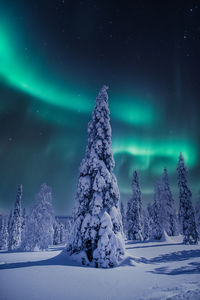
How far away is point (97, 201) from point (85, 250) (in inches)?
135

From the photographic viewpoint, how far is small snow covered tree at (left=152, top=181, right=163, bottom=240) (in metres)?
36.5

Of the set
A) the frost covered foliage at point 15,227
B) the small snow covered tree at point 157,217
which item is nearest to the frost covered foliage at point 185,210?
the small snow covered tree at point 157,217

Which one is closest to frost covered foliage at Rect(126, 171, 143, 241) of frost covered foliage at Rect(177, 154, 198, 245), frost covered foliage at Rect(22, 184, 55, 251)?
frost covered foliage at Rect(177, 154, 198, 245)

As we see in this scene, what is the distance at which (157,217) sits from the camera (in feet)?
125

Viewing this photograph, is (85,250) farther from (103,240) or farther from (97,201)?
(97,201)

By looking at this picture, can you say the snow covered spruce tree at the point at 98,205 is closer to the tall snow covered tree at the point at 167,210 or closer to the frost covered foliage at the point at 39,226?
the frost covered foliage at the point at 39,226

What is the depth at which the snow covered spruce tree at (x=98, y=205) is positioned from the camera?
12.0 m

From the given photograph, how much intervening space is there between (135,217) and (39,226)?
20878 millimetres

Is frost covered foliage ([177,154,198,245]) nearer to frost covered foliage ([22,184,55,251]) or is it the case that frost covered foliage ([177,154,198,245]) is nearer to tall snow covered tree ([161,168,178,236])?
tall snow covered tree ([161,168,178,236])

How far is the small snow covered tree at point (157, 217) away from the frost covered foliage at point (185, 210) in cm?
783

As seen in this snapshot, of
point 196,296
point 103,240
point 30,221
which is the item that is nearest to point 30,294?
point 196,296

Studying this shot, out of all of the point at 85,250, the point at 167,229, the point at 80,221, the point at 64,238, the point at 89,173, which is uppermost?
the point at 89,173

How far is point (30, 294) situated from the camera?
603cm

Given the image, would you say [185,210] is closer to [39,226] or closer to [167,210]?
[167,210]
